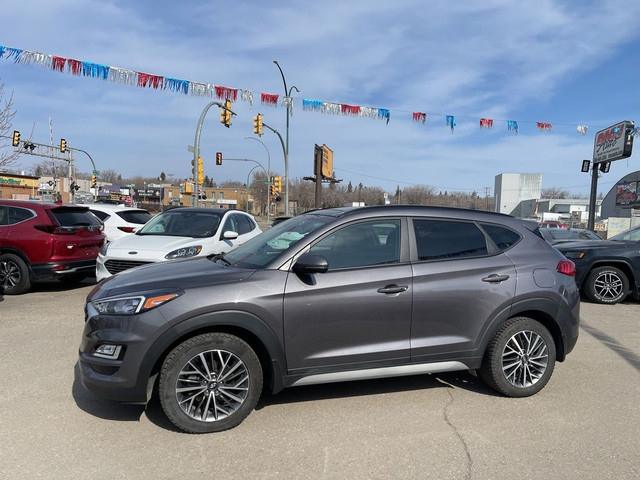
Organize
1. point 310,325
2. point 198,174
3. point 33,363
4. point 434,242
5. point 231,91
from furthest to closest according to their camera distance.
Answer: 1. point 198,174
2. point 231,91
3. point 33,363
4. point 434,242
5. point 310,325

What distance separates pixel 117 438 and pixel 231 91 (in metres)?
14.8

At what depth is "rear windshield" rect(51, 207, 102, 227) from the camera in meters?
8.25

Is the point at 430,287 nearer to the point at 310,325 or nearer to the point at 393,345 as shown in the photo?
the point at 393,345

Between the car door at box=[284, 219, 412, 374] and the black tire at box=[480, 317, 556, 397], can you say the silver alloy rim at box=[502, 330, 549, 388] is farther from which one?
the car door at box=[284, 219, 412, 374]

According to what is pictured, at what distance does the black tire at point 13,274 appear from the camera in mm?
7910

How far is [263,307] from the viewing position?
3.35 meters

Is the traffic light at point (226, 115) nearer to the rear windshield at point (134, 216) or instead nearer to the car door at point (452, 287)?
the rear windshield at point (134, 216)

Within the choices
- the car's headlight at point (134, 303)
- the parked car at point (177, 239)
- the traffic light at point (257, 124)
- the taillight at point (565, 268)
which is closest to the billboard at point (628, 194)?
the traffic light at point (257, 124)

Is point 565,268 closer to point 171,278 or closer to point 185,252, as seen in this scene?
point 171,278

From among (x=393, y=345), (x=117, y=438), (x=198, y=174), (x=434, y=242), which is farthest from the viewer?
(x=198, y=174)

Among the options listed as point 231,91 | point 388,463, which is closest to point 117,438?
point 388,463

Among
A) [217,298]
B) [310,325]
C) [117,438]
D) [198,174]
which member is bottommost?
[117,438]

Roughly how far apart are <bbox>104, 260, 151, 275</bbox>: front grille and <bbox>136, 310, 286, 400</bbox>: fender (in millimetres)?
4294

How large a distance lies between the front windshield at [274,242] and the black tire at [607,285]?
6.76m
